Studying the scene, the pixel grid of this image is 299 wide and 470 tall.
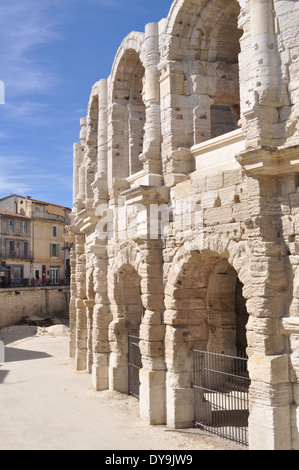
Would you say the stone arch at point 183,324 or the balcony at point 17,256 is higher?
the balcony at point 17,256

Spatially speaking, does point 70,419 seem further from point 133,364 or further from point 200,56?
point 200,56

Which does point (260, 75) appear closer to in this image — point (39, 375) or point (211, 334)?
point (211, 334)

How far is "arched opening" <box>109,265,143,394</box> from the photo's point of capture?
12.7 meters

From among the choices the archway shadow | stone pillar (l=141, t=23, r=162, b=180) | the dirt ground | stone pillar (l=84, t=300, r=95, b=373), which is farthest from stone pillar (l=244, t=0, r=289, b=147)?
the archway shadow

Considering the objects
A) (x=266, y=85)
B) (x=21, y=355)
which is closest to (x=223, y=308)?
(x=266, y=85)

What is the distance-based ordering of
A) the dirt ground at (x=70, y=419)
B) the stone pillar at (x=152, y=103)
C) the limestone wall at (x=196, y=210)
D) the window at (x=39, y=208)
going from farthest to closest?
the window at (x=39, y=208)
the stone pillar at (x=152, y=103)
the dirt ground at (x=70, y=419)
the limestone wall at (x=196, y=210)

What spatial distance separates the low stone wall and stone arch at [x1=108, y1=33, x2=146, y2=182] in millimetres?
18364

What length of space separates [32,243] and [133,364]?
2666 centimetres

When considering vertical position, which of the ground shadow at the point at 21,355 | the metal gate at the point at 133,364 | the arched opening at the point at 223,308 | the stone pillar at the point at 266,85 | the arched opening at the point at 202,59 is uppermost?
the arched opening at the point at 202,59

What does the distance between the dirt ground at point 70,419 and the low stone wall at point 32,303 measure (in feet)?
39.1

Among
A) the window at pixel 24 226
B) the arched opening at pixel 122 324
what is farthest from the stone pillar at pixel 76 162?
the window at pixel 24 226

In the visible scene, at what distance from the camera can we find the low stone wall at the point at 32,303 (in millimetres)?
29359

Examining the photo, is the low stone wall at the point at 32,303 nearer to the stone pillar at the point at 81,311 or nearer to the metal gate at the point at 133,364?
the stone pillar at the point at 81,311

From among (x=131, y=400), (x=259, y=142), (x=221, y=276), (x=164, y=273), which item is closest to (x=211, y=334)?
(x=221, y=276)
